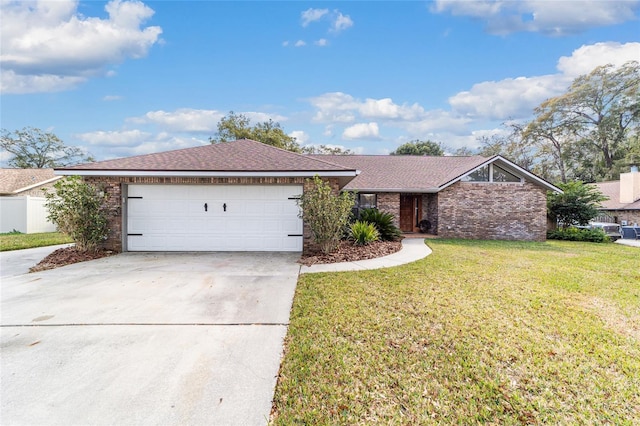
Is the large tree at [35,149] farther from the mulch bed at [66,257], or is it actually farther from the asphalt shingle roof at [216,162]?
the mulch bed at [66,257]

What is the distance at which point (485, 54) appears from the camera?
14211 mm

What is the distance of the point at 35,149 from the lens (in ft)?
105

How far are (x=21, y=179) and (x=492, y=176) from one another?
99.9 ft

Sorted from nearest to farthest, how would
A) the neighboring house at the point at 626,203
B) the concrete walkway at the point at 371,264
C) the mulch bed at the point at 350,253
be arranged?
the concrete walkway at the point at 371,264, the mulch bed at the point at 350,253, the neighboring house at the point at 626,203

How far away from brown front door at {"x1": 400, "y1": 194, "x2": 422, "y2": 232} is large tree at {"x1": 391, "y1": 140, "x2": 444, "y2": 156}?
20.4 meters

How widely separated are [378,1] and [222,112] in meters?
22.9

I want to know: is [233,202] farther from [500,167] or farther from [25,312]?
[500,167]

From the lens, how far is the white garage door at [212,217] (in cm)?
880

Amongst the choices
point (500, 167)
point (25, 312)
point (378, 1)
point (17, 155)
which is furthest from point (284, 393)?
point (17, 155)

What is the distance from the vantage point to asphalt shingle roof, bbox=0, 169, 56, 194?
19281mm

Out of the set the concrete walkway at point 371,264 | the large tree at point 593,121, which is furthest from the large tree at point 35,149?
the large tree at point 593,121

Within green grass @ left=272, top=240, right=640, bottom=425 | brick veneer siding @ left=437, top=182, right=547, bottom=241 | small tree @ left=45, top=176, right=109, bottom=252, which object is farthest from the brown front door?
small tree @ left=45, top=176, right=109, bottom=252

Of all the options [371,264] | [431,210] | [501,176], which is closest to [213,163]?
[371,264]

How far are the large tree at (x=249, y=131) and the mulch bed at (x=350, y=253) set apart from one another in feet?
66.8
